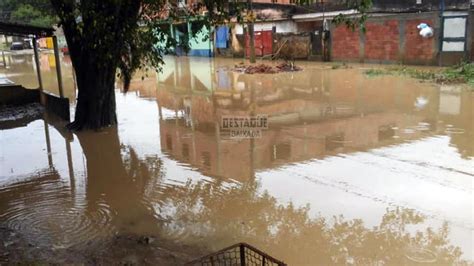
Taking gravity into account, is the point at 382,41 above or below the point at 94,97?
above

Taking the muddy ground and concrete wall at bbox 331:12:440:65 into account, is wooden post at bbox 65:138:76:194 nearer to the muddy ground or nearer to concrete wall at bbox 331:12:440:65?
the muddy ground

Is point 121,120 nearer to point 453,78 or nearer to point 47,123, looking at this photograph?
point 47,123

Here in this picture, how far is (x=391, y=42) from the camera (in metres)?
23.8

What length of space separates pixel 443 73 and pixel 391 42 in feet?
18.4

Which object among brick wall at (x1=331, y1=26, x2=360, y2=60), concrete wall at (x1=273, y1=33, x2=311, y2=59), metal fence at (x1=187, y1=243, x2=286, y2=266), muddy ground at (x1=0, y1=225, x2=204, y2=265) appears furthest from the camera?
concrete wall at (x1=273, y1=33, x2=311, y2=59)

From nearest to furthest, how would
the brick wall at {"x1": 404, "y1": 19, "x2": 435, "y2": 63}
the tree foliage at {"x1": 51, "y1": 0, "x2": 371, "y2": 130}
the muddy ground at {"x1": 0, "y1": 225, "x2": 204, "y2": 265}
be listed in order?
the muddy ground at {"x1": 0, "y1": 225, "x2": 204, "y2": 265}, the tree foliage at {"x1": 51, "y1": 0, "x2": 371, "y2": 130}, the brick wall at {"x1": 404, "y1": 19, "x2": 435, "y2": 63}

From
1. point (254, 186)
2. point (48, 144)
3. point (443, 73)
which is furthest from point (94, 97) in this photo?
point (443, 73)

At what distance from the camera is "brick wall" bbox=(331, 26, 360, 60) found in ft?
84.1

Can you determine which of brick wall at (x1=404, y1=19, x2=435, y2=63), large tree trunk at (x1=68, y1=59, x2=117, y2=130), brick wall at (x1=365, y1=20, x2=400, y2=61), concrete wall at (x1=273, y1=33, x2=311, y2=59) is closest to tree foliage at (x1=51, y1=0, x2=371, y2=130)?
large tree trunk at (x1=68, y1=59, x2=117, y2=130)

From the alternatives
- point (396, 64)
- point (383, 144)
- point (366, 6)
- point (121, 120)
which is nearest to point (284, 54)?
point (396, 64)

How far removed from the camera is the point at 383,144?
9117mm

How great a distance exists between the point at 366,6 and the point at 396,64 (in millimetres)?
18023

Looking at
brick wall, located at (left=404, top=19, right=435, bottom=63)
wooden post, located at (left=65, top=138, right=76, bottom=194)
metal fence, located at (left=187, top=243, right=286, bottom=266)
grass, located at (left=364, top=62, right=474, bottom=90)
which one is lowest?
wooden post, located at (left=65, top=138, right=76, bottom=194)

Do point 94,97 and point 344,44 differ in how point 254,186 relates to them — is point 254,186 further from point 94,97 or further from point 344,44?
point 344,44
